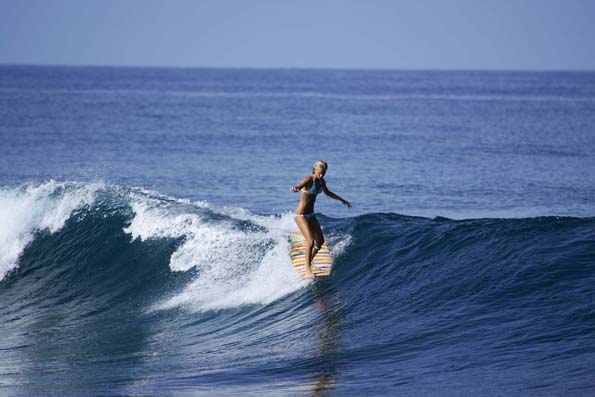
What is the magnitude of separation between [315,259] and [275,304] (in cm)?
122

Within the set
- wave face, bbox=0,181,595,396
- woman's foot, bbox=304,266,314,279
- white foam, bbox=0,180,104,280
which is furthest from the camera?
white foam, bbox=0,180,104,280

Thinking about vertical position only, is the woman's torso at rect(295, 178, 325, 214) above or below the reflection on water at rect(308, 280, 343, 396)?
above

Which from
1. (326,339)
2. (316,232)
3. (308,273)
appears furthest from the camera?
(308,273)

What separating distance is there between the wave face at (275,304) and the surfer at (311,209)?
1.84 ft

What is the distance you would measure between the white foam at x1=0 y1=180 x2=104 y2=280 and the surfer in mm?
7015

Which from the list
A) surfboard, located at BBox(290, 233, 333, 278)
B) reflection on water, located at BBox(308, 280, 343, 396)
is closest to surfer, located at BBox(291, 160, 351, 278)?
surfboard, located at BBox(290, 233, 333, 278)

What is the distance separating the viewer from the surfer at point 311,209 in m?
12.7

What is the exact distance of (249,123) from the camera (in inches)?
2234

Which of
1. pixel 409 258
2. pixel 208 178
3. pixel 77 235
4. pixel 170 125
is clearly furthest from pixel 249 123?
pixel 409 258

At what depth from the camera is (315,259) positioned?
14016 mm

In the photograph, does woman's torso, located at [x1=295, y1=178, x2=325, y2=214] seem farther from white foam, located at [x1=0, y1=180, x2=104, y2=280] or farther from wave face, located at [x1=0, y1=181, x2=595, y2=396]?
white foam, located at [x1=0, y1=180, x2=104, y2=280]

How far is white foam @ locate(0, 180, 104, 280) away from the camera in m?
18.3

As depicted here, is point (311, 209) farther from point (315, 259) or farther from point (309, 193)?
point (315, 259)

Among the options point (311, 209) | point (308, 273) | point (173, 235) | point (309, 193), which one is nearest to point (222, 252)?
point (173, 235)
